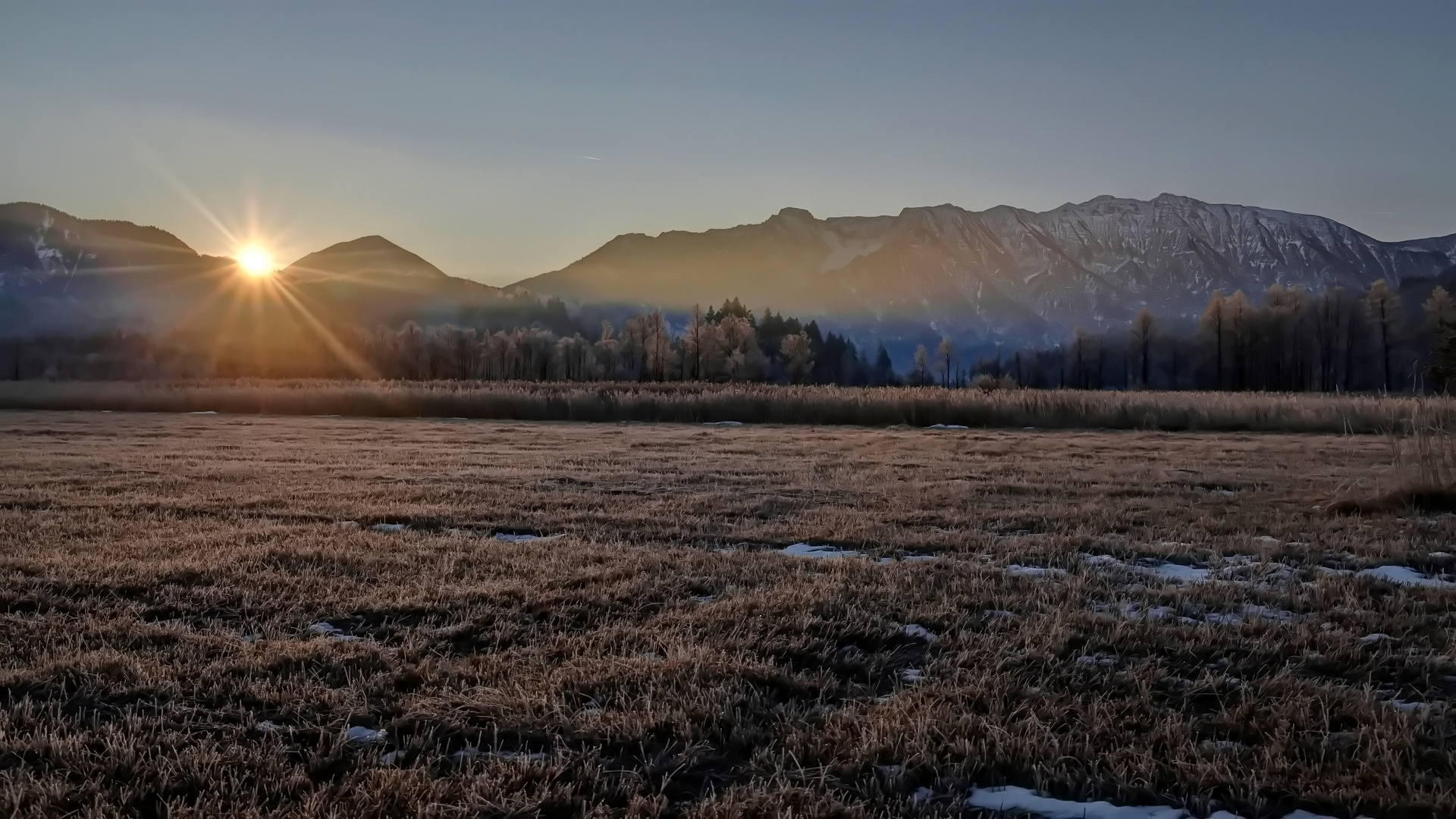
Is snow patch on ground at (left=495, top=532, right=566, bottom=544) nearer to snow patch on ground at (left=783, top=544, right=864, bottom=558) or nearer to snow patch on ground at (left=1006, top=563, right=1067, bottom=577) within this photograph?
snow patch on ground at (left=783, top=544, right=864, bottom=558)

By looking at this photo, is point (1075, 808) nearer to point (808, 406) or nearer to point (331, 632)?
point (331, 632)

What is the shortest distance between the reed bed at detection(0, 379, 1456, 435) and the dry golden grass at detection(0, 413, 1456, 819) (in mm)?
19725

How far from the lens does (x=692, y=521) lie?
8.05 metres

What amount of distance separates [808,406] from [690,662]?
87.0ft

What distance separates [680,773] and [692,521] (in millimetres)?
5097

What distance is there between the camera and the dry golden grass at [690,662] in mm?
2852

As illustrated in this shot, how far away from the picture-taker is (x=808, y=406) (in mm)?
30188

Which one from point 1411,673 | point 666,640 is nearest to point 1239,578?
point 1411,673

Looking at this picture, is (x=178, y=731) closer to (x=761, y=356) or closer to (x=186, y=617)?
(x=186, y=617)

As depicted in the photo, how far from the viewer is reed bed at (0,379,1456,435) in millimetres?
27016

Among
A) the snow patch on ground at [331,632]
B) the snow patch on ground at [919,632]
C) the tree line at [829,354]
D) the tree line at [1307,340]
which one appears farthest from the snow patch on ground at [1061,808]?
the tree line at [1307,340]

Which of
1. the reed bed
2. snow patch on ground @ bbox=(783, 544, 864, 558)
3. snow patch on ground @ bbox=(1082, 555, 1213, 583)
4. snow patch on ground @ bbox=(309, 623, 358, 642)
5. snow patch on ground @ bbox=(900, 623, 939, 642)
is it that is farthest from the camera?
the reed bed

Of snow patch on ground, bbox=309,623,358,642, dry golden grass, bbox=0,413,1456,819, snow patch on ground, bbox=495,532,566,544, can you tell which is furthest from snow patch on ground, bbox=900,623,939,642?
snow patch on ground, bbox=495,532,566,544

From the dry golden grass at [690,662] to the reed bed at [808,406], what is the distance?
19725 millimetres
